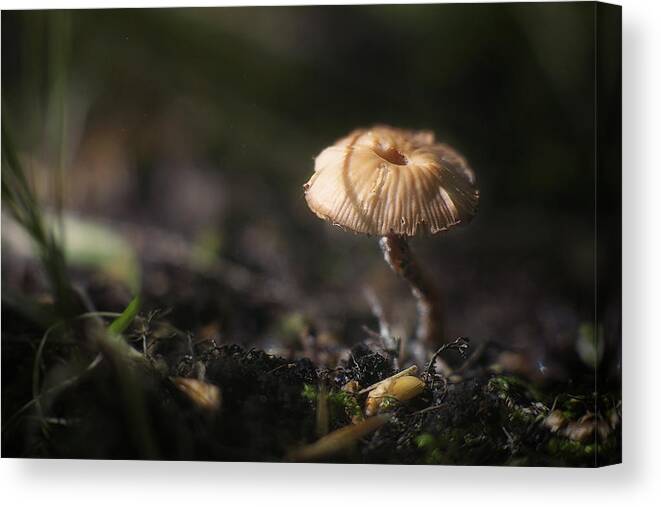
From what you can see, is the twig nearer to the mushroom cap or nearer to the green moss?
the green moss

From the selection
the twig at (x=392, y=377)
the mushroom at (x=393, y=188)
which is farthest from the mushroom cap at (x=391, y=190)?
the twig at (x=392, y=377)

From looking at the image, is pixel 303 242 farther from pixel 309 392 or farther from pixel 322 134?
pixel 309 392

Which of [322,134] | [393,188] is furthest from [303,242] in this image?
[393,188]

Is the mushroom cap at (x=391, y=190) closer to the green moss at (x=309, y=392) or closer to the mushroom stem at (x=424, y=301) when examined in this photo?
the mushroom stem at (x=424, y=301)

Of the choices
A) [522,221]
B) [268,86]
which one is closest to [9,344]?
[268,86]

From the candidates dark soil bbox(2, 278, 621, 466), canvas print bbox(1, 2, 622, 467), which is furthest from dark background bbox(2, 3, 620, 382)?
dark soil bbox(2, 278, 621, 466)

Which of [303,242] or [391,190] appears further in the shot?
[303,242]
